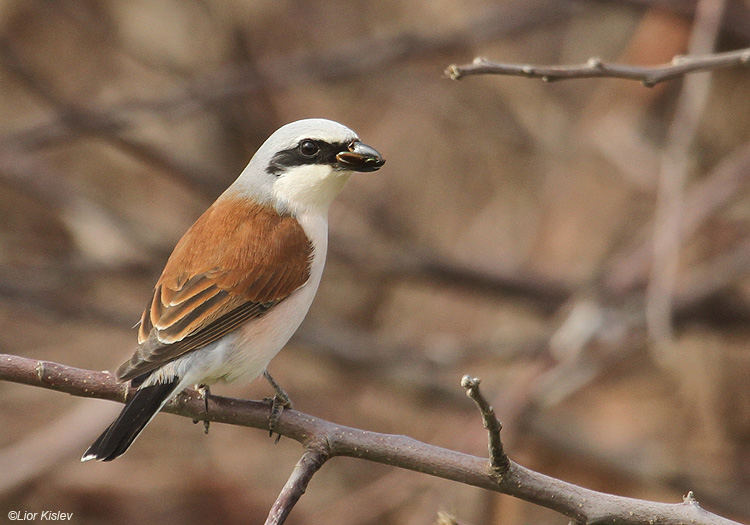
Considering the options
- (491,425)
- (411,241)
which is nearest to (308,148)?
(491,425)

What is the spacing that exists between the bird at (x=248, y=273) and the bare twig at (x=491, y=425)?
32.8 inches

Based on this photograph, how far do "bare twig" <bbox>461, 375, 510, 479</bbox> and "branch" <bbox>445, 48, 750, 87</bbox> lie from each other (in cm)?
90

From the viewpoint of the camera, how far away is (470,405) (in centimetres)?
654

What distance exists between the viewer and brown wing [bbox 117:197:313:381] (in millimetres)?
3154

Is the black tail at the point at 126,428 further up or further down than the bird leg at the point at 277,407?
further down

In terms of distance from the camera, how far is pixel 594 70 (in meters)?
2.46

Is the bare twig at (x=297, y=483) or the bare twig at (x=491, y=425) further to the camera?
the bare twig at (x=297, y=483)

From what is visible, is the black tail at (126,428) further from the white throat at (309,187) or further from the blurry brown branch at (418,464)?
the white throat at (309,187)

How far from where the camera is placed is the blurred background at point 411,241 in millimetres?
5898

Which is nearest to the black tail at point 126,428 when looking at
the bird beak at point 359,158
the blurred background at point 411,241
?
the bird beak at point 359,158

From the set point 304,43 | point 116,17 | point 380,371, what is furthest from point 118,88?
point 380,371

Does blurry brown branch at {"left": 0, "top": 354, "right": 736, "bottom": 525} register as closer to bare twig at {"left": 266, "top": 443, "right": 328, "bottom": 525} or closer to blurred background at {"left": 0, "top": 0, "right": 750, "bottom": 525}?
bare twig at {"left": 266, "top": 443, "right": 328, "bottom": 525}

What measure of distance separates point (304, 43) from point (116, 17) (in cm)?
167

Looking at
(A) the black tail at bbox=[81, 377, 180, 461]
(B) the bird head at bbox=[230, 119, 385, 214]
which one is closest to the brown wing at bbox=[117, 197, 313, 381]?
(B) the bird head at bbox=[230, 119, 385, 214]
